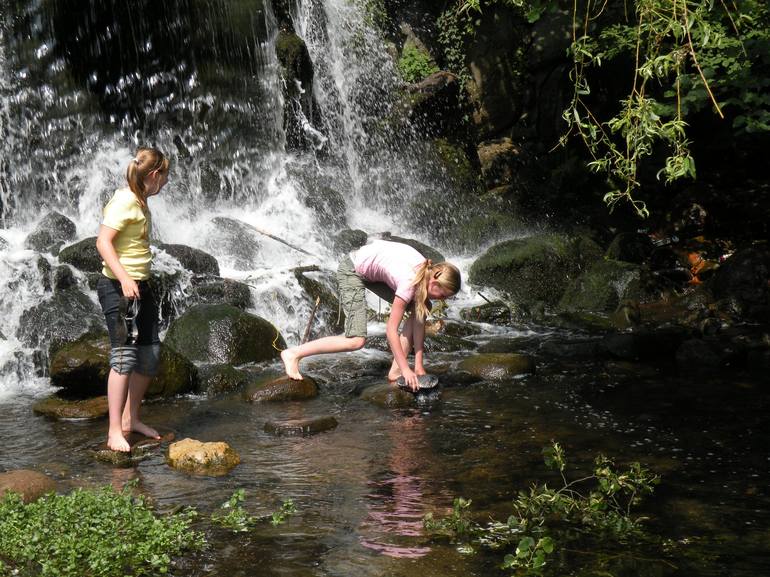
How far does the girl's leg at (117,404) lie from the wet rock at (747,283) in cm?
880

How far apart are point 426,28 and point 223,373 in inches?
555

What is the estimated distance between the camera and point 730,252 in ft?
46.8

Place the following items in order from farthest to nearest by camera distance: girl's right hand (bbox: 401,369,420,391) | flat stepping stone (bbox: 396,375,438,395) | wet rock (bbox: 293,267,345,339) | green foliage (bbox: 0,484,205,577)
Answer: wet rock (bbox: 293,267,345,339), flat stepping stone (bbox: 396,375,438,395), girl's right hand (bbox: 401,369,420,391), green foliage (bbox: 0,484,205,577)

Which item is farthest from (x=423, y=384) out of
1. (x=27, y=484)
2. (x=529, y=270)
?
(x=529, y=270)

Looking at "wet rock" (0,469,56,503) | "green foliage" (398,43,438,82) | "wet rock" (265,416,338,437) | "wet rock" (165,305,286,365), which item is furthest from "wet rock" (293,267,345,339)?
"green foliage" (398,43,438,82)

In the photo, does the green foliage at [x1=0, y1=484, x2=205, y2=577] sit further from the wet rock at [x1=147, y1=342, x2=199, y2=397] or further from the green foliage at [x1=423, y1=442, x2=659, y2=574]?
the wet rock at [x1=147, y1=342, x2=199, y2=397]

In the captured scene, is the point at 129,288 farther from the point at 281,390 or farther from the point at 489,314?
the point at 489,314

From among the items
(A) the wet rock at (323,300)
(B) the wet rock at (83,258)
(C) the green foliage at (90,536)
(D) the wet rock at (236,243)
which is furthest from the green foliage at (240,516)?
(D) the wet rock at (236,243)

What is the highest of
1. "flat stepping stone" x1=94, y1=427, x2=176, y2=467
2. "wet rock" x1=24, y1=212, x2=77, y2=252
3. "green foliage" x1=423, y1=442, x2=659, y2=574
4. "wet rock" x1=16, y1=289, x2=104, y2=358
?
"wet rock" x1=24, y1=212, x2=77, y2=252

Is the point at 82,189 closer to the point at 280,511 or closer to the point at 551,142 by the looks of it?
the point at 551,142

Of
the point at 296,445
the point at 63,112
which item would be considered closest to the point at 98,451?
the point at 296,445

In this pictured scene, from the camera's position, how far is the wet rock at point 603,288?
42.1 ft

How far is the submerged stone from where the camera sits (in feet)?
22.8

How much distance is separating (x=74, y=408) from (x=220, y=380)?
145 cm
